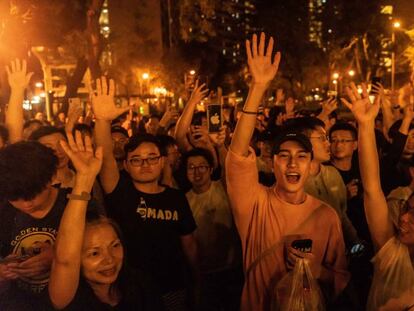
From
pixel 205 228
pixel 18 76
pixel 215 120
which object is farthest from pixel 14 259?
pixel 18 76

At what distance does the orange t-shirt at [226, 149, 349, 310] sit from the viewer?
294cm

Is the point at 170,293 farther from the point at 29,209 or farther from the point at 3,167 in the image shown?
the point at 3,167

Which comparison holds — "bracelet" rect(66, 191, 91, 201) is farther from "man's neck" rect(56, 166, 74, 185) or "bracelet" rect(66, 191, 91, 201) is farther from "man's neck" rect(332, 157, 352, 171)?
"man's neck" rect(332, 157, 352, 171)

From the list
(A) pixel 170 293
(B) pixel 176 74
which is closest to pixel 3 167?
(A) pixel 170 293

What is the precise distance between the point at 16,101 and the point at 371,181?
360cm

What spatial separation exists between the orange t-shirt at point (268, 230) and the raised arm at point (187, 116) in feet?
7.70

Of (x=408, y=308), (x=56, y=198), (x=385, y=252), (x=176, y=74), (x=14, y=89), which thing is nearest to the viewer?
(x=408, y=308)

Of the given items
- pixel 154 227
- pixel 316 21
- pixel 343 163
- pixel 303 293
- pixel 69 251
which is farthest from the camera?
pixel 316 21

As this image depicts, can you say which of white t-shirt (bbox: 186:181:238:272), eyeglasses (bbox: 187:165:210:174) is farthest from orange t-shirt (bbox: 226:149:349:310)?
eyeglasses (bbox: 187:165:210:174)

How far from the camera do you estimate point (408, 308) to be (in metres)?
2.50

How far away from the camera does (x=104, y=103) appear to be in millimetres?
3633

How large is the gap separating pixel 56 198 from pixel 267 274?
4.36 feet

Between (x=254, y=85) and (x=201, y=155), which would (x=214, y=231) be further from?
(x=254, y=85)

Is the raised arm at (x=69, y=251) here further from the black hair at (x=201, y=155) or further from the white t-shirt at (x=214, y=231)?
the black hair at (x=201, y=155)
